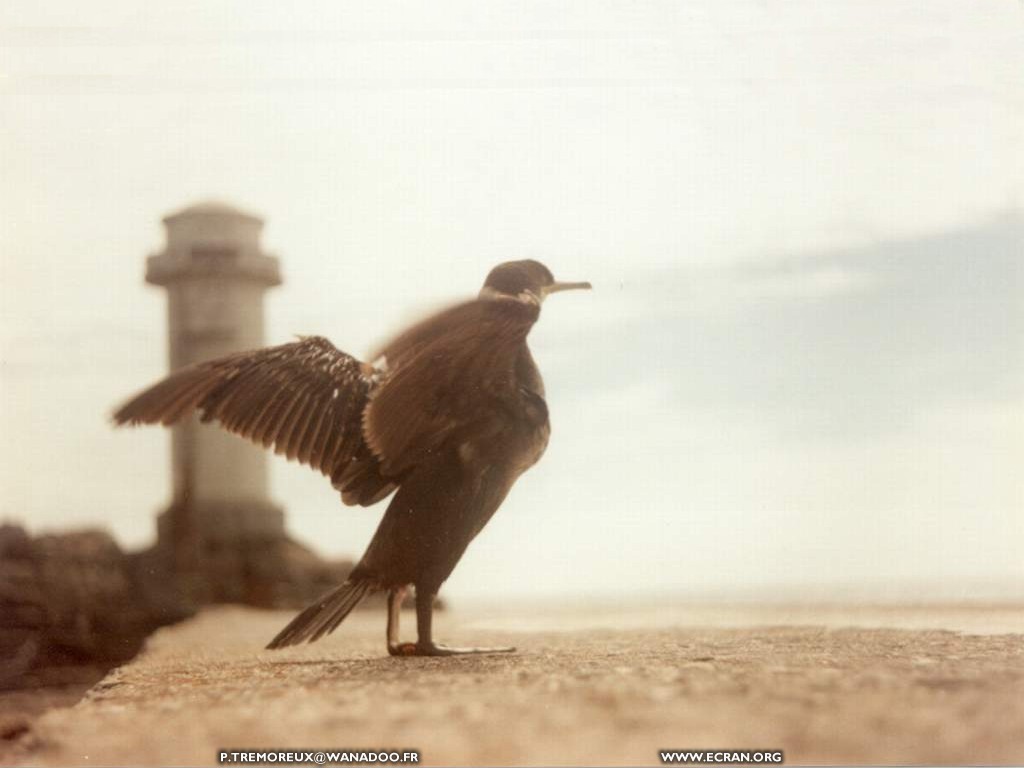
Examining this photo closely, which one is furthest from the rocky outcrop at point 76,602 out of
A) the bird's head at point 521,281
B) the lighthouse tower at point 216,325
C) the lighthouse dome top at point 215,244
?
the lighthouse dome top at point 215,244

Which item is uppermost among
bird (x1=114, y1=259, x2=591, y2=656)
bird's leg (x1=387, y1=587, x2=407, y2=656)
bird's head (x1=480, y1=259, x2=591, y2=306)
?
bird's head (x1=480, y1=259, x2=591, y2=306)

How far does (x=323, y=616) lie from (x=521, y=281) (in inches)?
74.5

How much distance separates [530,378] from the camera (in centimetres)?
515

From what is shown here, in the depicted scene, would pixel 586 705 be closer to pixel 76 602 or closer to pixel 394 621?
pixel 394 621

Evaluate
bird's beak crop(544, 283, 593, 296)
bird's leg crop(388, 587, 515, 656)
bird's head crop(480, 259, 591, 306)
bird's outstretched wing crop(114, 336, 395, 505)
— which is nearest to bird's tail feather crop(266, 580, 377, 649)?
bird's leg crop(388, 587, 515, 656)

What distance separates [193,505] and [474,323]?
27.5ft

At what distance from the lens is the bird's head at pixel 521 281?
214 inches

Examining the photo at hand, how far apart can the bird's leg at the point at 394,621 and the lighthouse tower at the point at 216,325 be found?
6371 millimetres

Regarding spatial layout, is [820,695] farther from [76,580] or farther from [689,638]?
[76,580]

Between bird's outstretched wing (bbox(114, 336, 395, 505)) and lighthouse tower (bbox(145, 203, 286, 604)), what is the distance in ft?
20.9

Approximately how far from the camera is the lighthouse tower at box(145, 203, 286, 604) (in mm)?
11859

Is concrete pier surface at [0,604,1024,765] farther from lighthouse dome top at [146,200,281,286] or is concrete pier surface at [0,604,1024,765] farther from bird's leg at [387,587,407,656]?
lighthouse dome top at [146,200,281,286]

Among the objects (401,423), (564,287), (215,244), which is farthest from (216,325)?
(401,423)

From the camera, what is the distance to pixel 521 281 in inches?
216
